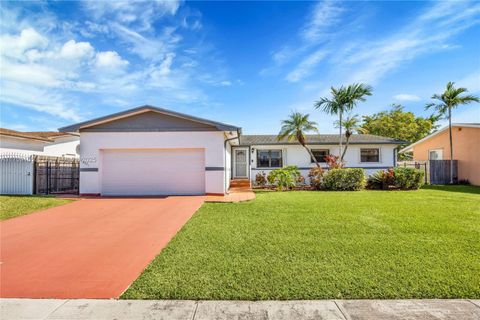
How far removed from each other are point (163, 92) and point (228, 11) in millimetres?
6634

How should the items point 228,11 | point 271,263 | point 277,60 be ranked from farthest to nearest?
point 277,60, point 228,11, point 271,263

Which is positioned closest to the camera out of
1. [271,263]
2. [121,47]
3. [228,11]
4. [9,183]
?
[271,263]

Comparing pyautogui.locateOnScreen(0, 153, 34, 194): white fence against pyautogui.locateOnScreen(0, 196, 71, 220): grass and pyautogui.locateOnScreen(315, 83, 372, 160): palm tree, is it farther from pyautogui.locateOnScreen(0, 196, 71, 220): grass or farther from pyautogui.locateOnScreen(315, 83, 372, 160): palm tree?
pyautogui.locateOnScreen(315, 83, 372, 160): palm tree

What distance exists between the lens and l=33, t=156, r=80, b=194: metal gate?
12.9 metres

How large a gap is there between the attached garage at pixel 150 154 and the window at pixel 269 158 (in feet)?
19.5

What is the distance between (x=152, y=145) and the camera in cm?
1235

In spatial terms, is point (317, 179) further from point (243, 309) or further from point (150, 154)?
point (243, 309)

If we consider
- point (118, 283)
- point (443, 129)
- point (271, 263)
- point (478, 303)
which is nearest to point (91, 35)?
point (118, 283)

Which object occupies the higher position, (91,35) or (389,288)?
(91,35)

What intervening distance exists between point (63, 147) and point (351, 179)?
66.1 feet

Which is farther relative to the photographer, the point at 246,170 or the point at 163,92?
Result: the point at 246,170

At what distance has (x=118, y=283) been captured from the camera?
12.1 ft

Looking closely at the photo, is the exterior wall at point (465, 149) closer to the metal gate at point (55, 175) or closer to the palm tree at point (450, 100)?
the palm tree at point (450, 100)

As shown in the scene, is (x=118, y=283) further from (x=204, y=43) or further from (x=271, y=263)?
(x=204, y=43)
